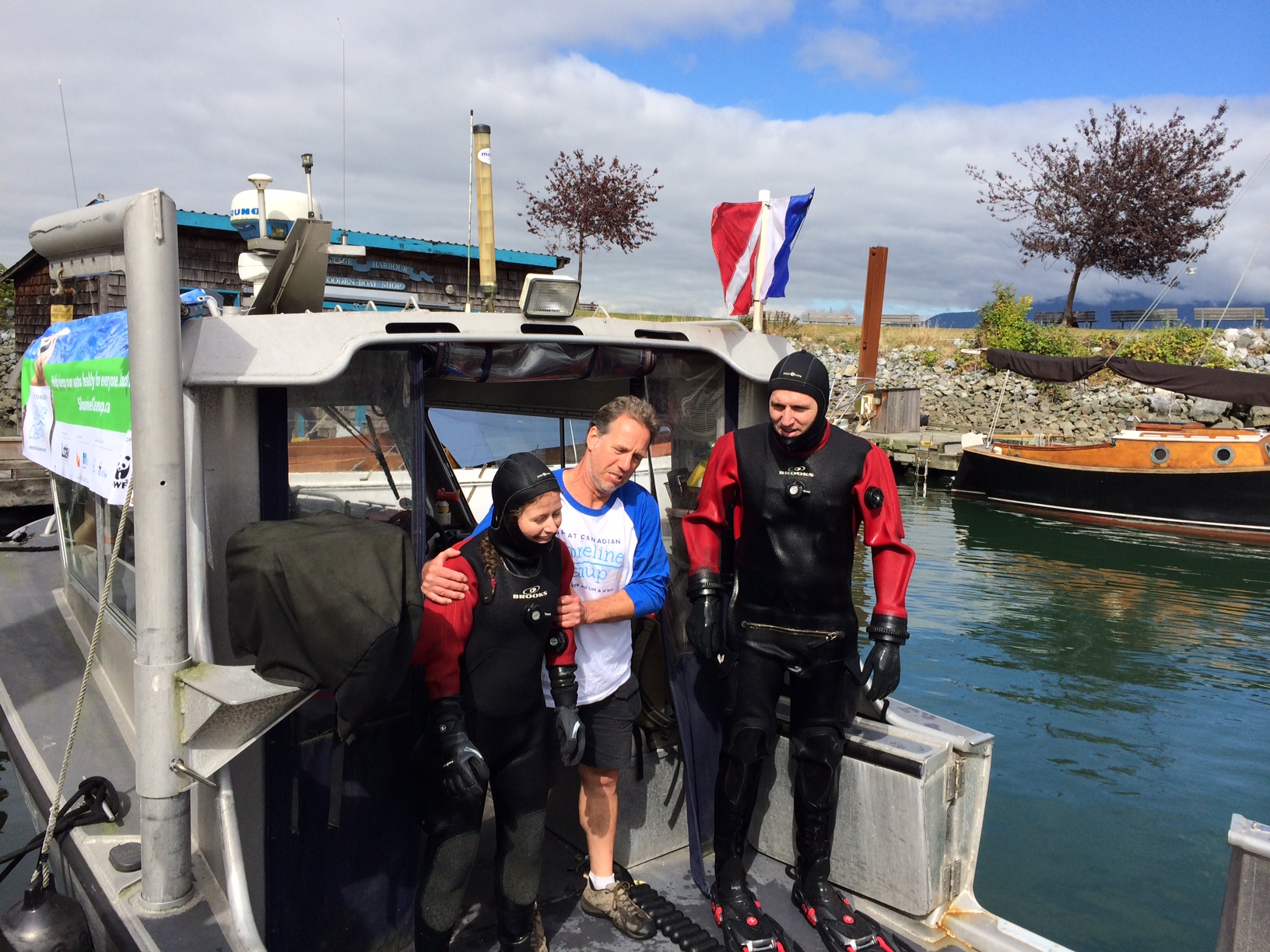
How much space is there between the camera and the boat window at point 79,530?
4.06 meters

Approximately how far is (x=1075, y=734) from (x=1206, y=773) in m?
1.02

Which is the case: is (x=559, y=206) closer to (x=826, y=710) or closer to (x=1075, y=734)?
(x=1075, y=734)

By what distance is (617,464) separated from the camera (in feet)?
9.29

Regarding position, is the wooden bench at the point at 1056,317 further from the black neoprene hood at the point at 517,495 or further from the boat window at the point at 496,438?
the black neoprene hood at the point at 517,495

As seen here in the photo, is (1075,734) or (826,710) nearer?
(826,710)

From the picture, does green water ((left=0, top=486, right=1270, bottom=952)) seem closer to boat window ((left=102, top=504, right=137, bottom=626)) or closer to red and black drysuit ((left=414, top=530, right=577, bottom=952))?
boat window ((left=102, top=504, right=137, bottom=626))

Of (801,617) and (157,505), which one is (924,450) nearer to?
(801,617)

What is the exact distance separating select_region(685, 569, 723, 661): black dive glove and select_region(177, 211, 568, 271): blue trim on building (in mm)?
9664

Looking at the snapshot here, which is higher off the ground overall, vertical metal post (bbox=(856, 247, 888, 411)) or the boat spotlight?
vertical metal post (bbox=(856, 247, 888, 411))

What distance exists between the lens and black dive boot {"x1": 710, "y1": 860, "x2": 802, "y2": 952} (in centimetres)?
297

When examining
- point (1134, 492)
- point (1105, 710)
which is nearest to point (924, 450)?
point (1134, 492)

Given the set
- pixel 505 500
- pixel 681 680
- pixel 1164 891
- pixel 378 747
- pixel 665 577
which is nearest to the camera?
pixel 505 500

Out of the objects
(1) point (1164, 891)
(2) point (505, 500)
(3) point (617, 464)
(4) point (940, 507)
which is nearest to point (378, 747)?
(2) point (505, 500)

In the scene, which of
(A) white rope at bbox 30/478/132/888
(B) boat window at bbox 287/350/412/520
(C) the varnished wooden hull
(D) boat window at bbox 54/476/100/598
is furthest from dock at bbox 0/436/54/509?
(C) the varnished wooden hull
